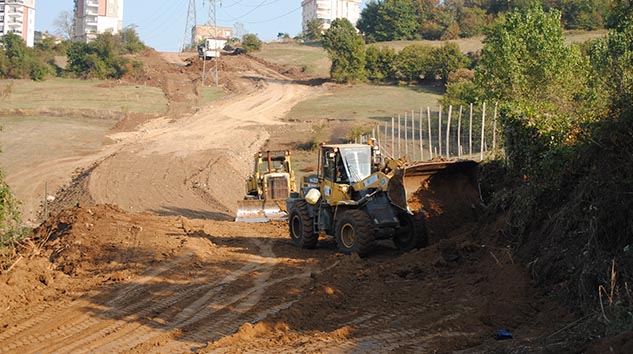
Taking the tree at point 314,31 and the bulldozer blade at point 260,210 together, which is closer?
the bulldozer blade at point 260,210

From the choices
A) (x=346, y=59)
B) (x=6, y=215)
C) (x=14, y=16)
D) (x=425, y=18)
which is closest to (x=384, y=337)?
(x=6, y=215)

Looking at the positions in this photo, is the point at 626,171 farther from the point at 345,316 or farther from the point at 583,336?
the point at 345,316

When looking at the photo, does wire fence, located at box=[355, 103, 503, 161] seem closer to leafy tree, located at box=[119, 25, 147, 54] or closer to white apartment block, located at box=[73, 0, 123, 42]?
leafy tree, located at box=[119, 25, 147, 54]

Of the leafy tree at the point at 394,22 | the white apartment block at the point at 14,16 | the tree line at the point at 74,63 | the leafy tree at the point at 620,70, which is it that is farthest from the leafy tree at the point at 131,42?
the leafy tree at the point at 620,70

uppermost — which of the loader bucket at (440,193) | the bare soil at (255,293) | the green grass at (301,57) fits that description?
the green grass at (301,57)

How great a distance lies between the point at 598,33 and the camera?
227 ft

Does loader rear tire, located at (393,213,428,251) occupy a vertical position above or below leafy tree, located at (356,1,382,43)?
below

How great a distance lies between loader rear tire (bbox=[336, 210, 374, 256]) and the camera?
14727mm

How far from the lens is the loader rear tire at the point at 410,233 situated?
14.5m

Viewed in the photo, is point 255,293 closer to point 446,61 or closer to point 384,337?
point 384,337

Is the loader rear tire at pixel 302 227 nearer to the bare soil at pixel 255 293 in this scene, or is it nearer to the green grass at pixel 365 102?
the bare soil at pixel 255 293

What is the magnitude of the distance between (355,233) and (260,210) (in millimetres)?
9242

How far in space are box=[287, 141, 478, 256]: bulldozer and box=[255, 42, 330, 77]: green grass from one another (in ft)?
189

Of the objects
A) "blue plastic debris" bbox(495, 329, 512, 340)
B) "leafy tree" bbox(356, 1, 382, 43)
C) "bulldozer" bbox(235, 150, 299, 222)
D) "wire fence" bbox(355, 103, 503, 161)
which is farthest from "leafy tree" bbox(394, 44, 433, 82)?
"blue plastic debris" bbox(495, 329, 512, 340)
